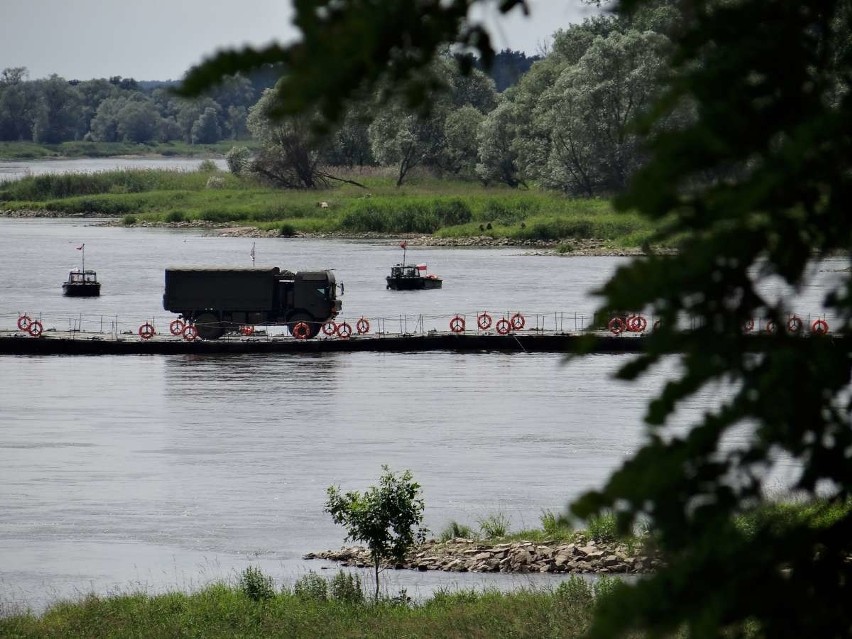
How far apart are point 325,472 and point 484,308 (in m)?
44.1

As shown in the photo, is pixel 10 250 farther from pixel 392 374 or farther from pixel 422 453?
pixel 422 453

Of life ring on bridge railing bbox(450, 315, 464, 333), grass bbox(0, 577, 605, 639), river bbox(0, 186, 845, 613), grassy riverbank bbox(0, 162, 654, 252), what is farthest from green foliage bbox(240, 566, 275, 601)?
grassy riverbank bbox(0, 162, 654, 252)

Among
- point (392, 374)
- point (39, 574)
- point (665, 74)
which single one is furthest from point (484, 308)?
point (665, 74)

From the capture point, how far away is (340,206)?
159 meters

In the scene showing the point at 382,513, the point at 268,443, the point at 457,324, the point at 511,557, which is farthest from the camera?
the point at 457,324

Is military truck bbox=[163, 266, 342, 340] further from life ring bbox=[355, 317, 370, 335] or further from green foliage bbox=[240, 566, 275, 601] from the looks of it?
green foliage bbox=[240, 566, 275, 601]

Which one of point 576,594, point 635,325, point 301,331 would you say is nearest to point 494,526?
point 576,594

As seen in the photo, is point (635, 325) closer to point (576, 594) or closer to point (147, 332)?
point (147, 332)

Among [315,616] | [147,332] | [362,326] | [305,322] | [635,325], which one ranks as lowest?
[315,616]

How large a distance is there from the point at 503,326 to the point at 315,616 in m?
56.4

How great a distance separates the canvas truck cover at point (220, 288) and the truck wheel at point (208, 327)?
95cm

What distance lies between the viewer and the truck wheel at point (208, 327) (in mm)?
83812

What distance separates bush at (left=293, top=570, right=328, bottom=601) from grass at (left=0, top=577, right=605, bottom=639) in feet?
0.81

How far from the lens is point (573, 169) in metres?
144
